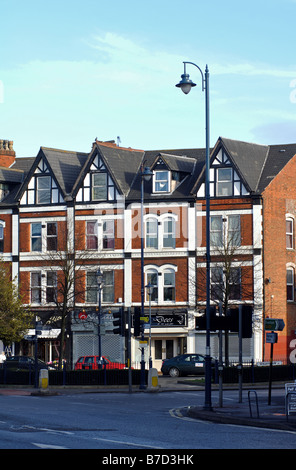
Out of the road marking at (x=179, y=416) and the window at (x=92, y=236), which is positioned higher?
the window at (x=92, y=236)

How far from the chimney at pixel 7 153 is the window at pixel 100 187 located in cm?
1101

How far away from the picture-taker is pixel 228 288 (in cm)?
4891

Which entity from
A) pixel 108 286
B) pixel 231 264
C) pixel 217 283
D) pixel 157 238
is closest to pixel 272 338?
pixel 217 283

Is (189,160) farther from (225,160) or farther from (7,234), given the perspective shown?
(7,234)

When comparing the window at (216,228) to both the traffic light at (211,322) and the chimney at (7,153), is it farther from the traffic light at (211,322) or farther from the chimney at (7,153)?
the traffic light at (211,322)

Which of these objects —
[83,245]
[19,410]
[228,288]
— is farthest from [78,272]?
[19,410]

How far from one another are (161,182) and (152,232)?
341 cm

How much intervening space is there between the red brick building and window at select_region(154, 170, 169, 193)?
0.22 feet

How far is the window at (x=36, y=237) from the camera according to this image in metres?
60.0

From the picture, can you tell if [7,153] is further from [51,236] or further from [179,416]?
[179,416]

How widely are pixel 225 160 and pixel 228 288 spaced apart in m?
11.0

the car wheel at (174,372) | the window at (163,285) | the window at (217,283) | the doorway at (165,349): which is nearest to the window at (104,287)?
the window at (163,285)

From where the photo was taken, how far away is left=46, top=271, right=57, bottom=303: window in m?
55.9

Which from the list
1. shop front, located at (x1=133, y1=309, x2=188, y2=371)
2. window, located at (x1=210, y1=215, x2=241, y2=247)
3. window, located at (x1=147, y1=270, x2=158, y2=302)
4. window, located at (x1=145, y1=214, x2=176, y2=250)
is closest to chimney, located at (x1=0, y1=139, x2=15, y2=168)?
window, located at (x1=145, y1=214, x2=176, y2=250)
